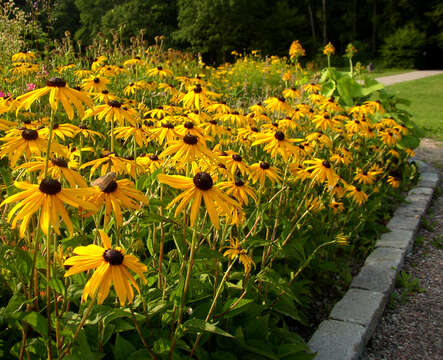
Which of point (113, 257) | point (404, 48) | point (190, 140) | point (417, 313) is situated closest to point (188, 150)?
point (190, 140)

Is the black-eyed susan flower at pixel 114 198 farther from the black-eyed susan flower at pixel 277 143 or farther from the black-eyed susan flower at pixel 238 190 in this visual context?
the black-eyed susan flower at pixel 277 143

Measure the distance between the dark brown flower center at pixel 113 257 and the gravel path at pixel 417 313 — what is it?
1.71 metres

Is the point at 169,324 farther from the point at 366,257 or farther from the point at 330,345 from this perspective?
the point at 366,257

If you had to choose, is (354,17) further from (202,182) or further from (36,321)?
(36,321)

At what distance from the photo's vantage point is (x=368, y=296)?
8.32 feet

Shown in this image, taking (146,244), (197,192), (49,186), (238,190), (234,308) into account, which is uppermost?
(49,186)

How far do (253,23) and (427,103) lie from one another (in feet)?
41.3

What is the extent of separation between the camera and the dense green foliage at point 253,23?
19344 millimetres

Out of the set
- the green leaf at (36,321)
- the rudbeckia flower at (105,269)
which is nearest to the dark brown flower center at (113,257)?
the rudbeckia flower at (105,269)

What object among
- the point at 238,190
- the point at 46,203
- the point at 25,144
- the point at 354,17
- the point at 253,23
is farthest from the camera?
the point at 354,17

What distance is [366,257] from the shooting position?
3.21 meters

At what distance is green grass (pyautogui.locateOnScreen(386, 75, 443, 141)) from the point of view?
25.0 feet

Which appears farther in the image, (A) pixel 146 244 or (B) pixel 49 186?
(A) pixel 146 244

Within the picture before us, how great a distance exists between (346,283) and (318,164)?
112cm
